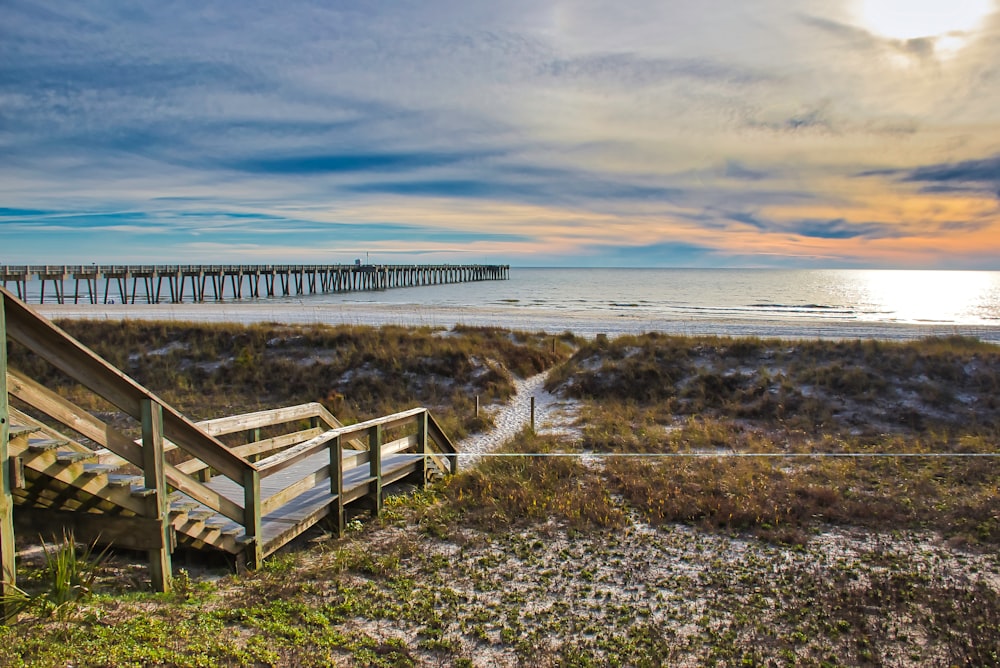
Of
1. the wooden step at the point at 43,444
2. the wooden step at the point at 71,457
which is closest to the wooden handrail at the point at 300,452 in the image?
the wooden step at the point at 71,457

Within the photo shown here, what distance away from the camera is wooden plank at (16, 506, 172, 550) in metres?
4.80

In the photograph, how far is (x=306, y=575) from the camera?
5.66m

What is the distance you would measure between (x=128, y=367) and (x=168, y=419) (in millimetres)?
18100

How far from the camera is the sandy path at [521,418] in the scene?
40.5 feet

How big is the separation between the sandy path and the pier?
20990mm

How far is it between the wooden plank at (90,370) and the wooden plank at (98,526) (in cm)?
63

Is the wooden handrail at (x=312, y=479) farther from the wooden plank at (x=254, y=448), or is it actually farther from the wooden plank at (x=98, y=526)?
the wooden plank at (x=98, y=526)

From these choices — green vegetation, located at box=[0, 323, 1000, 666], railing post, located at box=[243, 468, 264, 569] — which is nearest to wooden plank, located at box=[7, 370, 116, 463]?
green vegetation, located at box=[0, 323, 1000, 666]

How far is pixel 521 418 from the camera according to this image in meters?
15.1

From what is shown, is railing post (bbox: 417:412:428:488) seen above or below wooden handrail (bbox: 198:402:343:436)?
below

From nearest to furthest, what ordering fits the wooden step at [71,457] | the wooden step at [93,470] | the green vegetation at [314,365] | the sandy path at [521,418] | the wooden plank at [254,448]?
the wooden step at [71,457] → the wooden step at [93,470] → the wooden plank at [254,448] → the sandy path at [521,418] → the green vegetation at [314,365]

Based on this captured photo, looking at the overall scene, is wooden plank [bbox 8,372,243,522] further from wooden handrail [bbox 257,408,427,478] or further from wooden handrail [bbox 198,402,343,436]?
wooden handrail [bbox 198,402,343,436]

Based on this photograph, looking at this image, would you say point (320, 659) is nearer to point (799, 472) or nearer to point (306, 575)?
point (306, 575)

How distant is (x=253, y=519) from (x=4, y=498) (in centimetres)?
213
